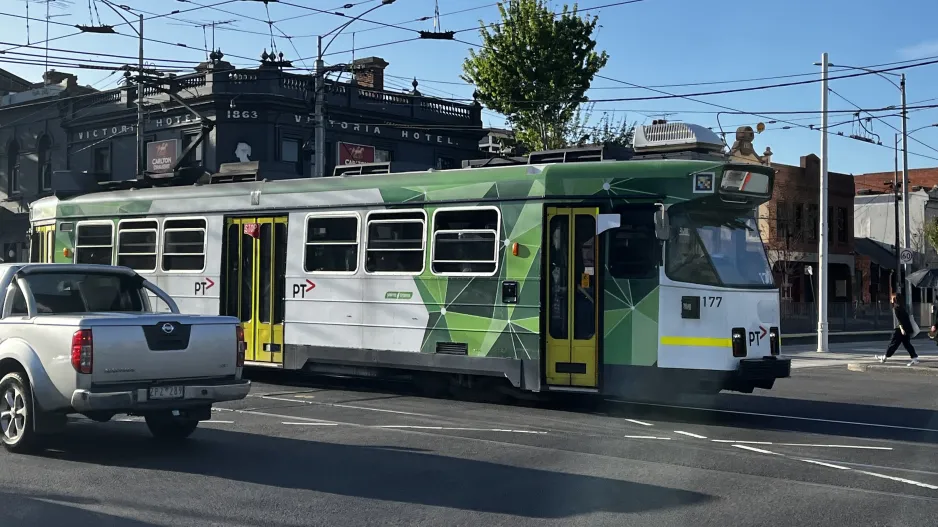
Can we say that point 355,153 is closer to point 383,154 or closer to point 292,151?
point 383,154

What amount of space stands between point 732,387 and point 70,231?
13.5m

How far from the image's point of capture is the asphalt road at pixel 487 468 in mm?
7852

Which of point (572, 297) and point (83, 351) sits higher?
point (572, 297)

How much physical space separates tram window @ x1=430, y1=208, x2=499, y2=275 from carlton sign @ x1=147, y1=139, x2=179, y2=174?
2540 cm

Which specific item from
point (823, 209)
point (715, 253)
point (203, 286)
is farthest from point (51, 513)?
point (823, 209)

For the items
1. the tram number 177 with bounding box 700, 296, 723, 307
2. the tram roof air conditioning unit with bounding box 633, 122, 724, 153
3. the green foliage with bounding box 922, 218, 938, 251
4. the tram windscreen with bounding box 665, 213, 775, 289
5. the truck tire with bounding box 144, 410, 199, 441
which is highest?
the green foliage with bounding box 922, 218, 938, 251

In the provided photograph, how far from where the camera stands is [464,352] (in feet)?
48.4

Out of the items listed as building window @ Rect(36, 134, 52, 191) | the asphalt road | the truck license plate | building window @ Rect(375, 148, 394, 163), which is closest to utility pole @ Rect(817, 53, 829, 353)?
the asphalt road

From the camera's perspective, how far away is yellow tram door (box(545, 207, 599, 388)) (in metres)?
13.7

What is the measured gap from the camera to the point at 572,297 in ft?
45.3

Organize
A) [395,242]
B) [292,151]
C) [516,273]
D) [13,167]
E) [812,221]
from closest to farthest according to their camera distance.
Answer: [516,273], [395,242], [292,151], [13,167], [812,221]

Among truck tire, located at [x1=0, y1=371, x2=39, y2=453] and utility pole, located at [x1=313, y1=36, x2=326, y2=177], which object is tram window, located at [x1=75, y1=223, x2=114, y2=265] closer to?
utility pole, located at [x1=313, y1=36, x2=326, y2=177]

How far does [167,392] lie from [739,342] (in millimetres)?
6971

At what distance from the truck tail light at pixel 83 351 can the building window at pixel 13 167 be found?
39.5m
